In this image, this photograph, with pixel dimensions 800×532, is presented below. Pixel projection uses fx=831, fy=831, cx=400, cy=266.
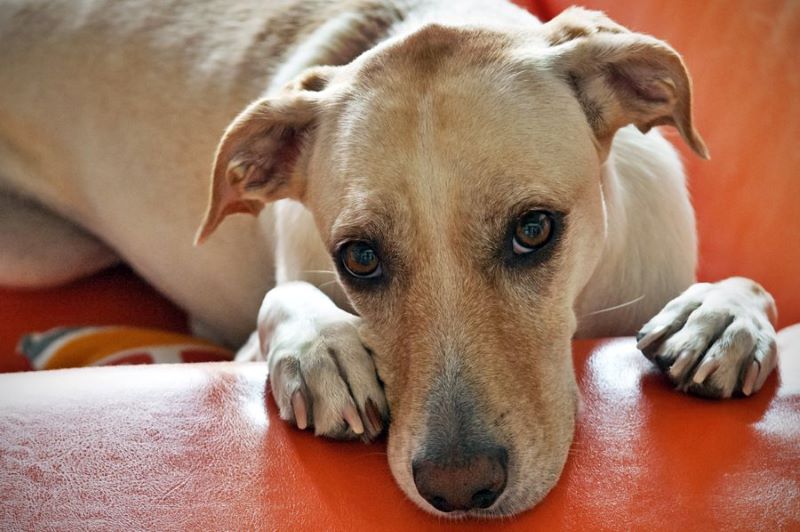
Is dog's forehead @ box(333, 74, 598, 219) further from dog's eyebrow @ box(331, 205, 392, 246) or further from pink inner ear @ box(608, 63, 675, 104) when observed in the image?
pink inner ear @ box(608, 63, 675, 104)

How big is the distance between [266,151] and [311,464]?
0.81 metres

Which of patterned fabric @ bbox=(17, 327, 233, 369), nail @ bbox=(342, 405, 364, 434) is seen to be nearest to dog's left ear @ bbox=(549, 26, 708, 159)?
nail @ bbox=(342, 405, 364, 434)

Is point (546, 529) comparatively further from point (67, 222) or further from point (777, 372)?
point (67, 222)

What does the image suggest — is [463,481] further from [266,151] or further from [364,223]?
[266,151]

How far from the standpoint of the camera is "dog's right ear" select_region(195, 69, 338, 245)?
1876 mm

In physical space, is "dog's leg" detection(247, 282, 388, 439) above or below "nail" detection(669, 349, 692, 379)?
below

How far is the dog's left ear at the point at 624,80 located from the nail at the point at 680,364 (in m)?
0.46

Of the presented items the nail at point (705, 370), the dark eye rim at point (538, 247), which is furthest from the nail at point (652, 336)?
the dark eye rim at point (538, 247)

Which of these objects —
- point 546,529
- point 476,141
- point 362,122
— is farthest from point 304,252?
point 546,529

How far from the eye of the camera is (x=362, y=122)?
174cm

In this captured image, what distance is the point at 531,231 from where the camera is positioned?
5.33 feet

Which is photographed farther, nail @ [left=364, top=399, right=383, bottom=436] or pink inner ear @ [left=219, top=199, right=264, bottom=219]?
pink inner ear @ [left=219, top=199, right=264, bottom=219]

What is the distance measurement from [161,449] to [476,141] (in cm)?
83

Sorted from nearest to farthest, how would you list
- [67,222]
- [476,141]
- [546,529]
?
[546,529], [476,141], [67,222]
